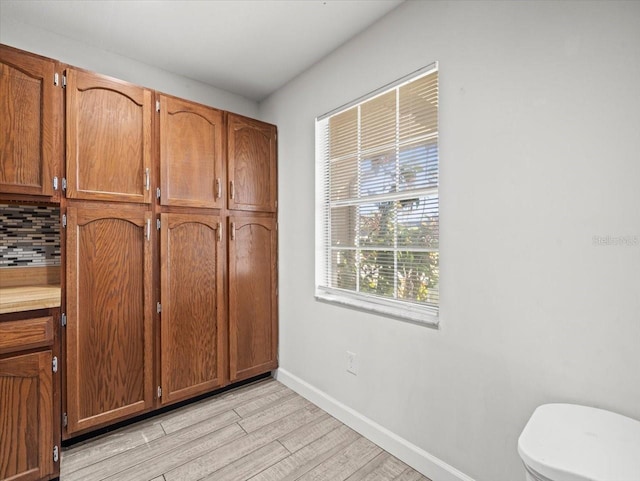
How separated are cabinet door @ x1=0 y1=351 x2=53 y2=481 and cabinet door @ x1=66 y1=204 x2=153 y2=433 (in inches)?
9.8

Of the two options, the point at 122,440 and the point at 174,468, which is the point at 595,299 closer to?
the point at 174,468

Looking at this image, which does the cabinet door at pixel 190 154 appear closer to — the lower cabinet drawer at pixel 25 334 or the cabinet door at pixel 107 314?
the cabinet door at pixel 107 314

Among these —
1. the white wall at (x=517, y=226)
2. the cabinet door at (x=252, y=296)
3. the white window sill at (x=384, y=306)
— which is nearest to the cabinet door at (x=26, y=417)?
the cabinet door at (x=252, y=296)

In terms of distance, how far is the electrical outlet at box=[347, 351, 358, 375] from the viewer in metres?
2.05

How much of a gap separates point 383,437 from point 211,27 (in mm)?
2676

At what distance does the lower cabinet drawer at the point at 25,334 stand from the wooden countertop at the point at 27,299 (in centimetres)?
6

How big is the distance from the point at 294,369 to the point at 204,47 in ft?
8.15

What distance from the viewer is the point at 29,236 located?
6.49 feet

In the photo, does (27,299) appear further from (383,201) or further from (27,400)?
(383,201)

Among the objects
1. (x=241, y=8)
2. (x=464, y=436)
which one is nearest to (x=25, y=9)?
(x=241, y=8)

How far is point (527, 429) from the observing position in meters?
1.00

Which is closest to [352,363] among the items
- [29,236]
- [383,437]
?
[383,437]

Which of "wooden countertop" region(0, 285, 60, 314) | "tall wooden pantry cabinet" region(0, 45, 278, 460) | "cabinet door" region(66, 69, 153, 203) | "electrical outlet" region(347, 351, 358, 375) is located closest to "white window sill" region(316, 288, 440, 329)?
"electrical outlet" region(347, 351, 358, 375)

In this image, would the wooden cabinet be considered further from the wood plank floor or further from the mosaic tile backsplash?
the mosaic tile backsplash
